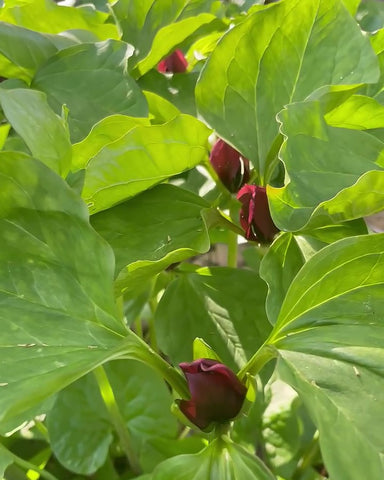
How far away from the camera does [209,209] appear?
29 cm

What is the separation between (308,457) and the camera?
417 millimetres

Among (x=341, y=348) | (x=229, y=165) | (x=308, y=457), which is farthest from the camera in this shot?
(x=308, y=457)

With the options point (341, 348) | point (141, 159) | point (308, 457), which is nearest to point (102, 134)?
point (141, 159)

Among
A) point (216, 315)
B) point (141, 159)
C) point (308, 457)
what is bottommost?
point (308, 457)

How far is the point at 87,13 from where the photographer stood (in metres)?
0.38

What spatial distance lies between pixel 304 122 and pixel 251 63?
0.05 m

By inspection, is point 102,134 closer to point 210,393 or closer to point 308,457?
point 210,393

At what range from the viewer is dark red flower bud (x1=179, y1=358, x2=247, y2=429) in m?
0.23

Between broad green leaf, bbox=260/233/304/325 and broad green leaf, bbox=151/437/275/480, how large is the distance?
0.18 feet

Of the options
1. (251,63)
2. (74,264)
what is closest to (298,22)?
(251,63)

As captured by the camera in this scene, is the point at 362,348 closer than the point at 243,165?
Yes

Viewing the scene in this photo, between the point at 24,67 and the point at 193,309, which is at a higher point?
the point at 24,67

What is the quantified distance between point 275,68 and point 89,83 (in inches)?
4.1

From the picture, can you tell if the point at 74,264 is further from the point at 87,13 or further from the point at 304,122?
the point at 87,13
